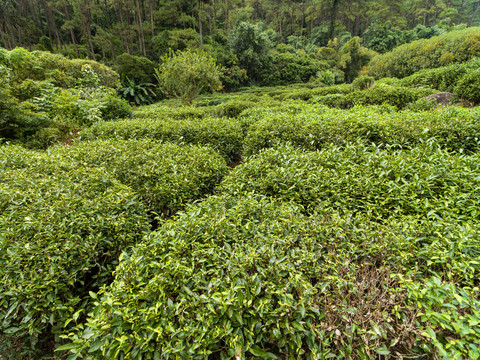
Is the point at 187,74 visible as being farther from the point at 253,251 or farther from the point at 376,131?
the point at 253,251

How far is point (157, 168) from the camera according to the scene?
3.54 metres

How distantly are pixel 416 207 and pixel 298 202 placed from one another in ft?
3.83

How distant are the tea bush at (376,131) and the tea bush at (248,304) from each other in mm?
2584

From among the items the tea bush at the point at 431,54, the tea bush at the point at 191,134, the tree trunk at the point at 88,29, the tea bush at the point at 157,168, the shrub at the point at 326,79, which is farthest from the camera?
the shrub at the point at 326,79

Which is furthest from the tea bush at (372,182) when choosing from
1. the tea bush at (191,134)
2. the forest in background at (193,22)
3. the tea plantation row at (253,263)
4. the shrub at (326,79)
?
the shrub at (326,79)

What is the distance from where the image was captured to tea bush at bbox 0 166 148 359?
70.1 inches

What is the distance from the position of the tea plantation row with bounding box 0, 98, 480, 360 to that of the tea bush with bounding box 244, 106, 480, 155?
1.38 ft

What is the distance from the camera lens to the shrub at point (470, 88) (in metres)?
7.82

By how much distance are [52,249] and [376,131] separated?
493 cm

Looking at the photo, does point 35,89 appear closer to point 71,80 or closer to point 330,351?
point 71,80

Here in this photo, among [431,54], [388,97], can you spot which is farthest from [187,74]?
[431,54]

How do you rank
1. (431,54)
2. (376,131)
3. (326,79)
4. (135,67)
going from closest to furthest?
(376,131)
(431,54)
(135,67)
(326,79)

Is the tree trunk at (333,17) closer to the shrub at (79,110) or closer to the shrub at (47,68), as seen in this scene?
the shrub at (47,68)

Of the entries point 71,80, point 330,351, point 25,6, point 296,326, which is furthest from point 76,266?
point 25,6
